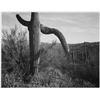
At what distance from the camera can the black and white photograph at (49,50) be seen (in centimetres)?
331

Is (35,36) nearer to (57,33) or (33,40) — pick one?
(33,40)

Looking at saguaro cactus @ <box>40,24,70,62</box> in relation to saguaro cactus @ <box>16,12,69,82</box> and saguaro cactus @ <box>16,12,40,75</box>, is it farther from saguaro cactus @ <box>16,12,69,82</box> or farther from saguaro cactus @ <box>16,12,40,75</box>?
saguaro cactus @ <box>16,12,40,75</box>

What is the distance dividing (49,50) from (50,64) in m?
0.24

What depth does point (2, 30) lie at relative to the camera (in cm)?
330

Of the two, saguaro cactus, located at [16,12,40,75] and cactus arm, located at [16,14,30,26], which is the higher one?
cactus arm, located at [16,14,30,26]

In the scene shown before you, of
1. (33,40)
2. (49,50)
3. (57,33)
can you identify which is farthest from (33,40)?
(57,33)

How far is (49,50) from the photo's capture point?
131 inches

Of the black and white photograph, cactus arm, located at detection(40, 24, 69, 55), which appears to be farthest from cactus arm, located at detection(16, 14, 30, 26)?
cactus arm, located at detection(40, 24, 69, 55)

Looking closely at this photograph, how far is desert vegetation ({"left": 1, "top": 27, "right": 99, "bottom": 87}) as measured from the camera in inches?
130

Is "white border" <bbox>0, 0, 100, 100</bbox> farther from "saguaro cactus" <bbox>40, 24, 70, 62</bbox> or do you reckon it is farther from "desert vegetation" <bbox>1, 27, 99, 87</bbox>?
"saguaro cactus" <bbox>40, 24, 70, 62</bbox>
